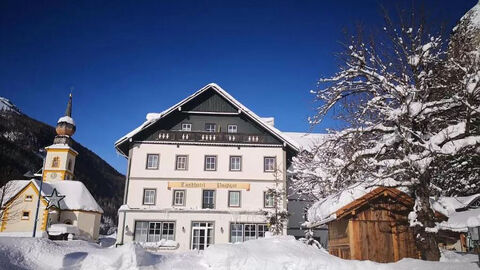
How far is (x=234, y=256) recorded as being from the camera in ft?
38.5

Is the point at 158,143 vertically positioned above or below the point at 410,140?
above

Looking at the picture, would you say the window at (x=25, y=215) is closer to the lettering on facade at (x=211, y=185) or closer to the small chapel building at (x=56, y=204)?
the small chapel building at (x=56, y=204)

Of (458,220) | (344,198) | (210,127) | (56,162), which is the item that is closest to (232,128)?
(210,127)

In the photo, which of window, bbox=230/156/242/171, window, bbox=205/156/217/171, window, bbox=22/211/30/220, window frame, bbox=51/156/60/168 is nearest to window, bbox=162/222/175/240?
window, bbox=205/156/217/171

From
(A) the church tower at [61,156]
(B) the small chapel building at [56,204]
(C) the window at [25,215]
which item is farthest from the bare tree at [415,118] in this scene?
(A) the church tower at [61,156]

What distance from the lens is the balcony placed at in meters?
29.0

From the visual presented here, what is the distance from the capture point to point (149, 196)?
27.8 metres

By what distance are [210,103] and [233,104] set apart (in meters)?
1.89

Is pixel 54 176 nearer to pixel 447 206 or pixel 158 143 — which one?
pixel 158 143

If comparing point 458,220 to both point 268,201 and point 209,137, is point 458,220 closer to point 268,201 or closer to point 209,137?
point 268,201

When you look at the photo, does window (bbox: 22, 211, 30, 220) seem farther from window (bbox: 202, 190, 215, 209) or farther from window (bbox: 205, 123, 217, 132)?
window (bbox: 205, 123, 217, 132)

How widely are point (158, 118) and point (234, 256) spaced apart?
1874 centimetres

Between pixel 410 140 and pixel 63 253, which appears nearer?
pixel 410 140

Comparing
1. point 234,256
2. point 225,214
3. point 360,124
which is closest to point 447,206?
point 360,124
